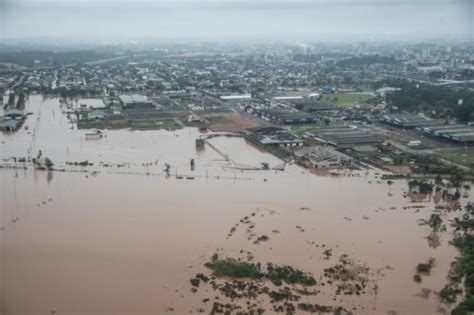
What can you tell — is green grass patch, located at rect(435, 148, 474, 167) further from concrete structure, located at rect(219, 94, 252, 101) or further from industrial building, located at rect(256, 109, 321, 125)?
concrete structure, located at rect(219, 94, 252, 101)

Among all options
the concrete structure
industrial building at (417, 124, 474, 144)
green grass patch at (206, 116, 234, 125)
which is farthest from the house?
industrial building at (417, 124, 474, 144)

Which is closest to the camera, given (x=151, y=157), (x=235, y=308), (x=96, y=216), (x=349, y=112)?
(x=235, y=308)

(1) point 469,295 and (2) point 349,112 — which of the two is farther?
(2) point 349,112

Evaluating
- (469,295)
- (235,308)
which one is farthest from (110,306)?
(469,295)

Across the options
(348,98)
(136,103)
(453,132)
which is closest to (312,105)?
(348,98)

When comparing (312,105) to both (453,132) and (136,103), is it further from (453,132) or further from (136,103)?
(136,103)

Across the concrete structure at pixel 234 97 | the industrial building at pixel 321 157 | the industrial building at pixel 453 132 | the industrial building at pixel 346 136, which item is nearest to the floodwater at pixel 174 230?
the industrial building at pixel 321 157

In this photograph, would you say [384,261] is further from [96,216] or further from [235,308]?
[96,216]

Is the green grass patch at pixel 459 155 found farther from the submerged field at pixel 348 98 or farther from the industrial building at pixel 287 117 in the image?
the submerged field at pixel 348 98

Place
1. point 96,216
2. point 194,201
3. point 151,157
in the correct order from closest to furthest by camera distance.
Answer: point 96,216 < point 194,201 < point 151,157
